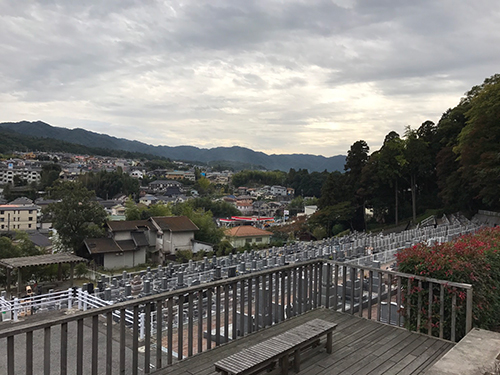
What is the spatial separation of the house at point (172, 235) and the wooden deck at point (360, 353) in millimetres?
35658

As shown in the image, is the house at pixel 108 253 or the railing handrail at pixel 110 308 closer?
the railing handrail at pixel 110 308

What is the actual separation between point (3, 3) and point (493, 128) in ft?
102

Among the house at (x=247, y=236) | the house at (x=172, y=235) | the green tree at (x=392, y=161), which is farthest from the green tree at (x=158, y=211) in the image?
the green tree at (x=392, y=161)

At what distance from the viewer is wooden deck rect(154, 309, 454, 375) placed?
3494 millimetres

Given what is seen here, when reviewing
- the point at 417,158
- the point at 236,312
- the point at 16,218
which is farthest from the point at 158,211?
the point at 236,312

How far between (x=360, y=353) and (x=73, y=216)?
3609 cm

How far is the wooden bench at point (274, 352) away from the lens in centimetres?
294

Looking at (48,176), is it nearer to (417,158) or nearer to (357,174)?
(357,174)

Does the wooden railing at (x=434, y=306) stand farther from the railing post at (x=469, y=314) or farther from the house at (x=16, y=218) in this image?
the house at (x=16, y=218)

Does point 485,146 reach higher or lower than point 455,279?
higher

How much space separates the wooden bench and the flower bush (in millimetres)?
1258

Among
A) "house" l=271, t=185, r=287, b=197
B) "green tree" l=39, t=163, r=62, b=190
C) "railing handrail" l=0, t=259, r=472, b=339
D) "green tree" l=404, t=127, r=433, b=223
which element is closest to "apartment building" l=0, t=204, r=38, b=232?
"green tree" l=39, t=163, r=62, b=190

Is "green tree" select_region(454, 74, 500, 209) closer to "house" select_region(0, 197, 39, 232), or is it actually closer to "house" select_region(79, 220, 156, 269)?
"house" select_region(79, 220, 156, 269)

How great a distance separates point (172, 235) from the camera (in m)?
39.0
